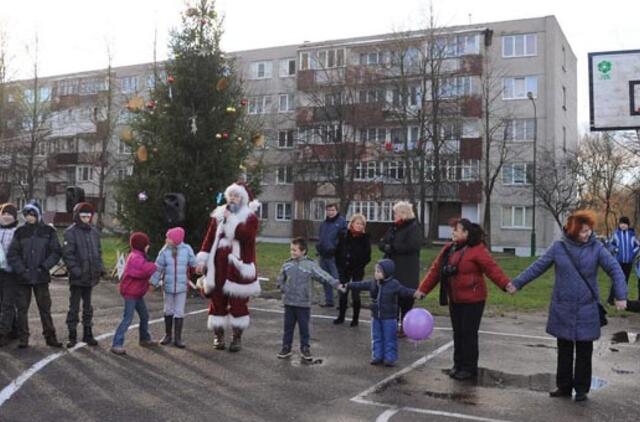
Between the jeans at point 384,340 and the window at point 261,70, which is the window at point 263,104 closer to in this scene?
the window at point 261,70

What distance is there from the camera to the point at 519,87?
4512 centimetres

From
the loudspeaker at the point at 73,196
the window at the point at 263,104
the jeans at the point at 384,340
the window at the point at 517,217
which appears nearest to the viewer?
the jeans at the point at 384,340

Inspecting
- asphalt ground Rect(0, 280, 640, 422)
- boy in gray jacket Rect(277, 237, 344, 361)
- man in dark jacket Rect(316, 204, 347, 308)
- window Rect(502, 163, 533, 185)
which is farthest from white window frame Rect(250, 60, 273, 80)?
boy in gray jacket Rect(277, 237, 344, 361)

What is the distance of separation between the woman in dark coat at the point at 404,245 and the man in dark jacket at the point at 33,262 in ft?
15.0

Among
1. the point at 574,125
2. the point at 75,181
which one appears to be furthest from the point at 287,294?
the point at 75,181

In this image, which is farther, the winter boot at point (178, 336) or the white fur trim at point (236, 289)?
the winter boot at point (178, 336)

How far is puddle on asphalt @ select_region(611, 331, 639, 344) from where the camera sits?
9.94m

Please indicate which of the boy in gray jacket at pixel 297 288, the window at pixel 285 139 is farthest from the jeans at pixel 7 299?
the window at pixel 285 139

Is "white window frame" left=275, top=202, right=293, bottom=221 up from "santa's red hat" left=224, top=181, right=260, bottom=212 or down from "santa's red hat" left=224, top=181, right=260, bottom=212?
up

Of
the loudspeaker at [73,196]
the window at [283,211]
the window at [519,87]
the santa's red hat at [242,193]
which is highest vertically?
the window at [519,87]

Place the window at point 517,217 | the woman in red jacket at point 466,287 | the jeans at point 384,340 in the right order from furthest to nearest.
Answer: the window at point 517,217 < the jeans at point 384,340 < the woman in red jacket at point 466,287

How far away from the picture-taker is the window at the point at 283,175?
52.7m

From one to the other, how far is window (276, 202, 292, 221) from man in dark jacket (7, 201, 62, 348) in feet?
145

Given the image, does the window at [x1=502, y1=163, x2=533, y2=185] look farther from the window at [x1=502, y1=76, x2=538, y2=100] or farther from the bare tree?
the window at [x1=502, y1=76, x2=538, y2=100]
